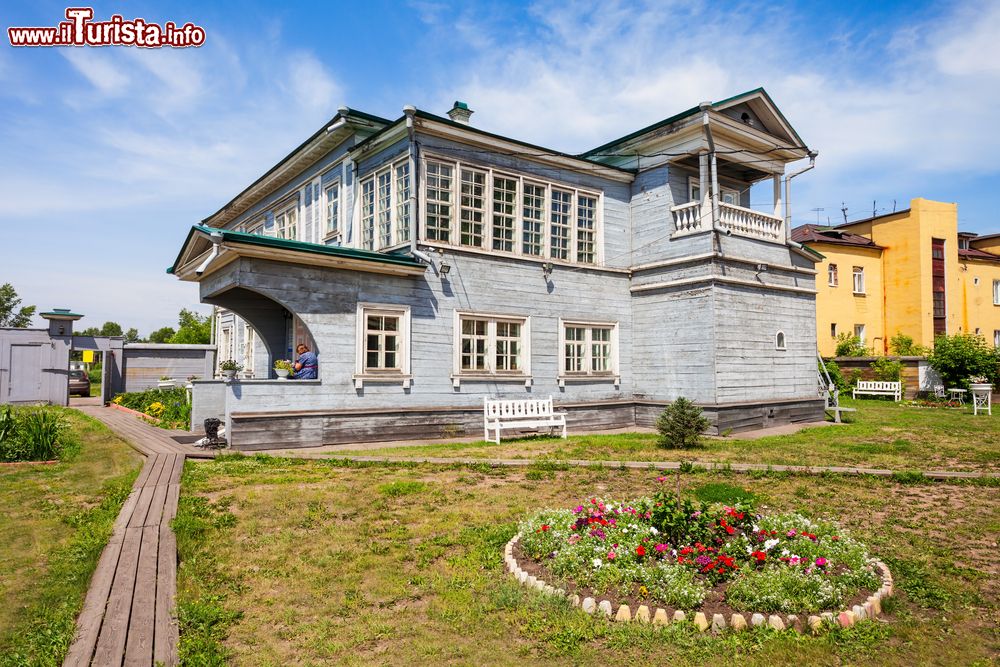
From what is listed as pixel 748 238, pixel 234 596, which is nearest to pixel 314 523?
pixel 234 596

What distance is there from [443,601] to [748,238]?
48.4 ft

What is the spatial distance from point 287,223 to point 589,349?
444 inches

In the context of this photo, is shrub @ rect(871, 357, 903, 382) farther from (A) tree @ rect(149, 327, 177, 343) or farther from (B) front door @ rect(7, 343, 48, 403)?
(A) tree @ rect(149, 327, 177, 343)

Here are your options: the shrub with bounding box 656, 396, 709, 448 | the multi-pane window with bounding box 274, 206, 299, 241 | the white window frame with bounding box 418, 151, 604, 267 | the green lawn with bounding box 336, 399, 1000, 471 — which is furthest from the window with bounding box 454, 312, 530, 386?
the multi-pane window with bounding box 274, 206, 299, 241

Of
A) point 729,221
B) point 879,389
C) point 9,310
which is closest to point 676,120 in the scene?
point 729,221

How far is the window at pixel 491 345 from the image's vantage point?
15.2 meters

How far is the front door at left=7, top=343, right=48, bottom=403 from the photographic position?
2086 centimetres

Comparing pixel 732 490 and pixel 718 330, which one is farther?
pixel 718 330

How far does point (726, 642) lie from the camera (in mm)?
4152

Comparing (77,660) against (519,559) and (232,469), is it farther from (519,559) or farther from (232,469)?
(232,469)

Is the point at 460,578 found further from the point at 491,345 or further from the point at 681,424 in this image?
the point at 491,345

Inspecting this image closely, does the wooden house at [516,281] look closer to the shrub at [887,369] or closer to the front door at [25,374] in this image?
the front door at [25,374]

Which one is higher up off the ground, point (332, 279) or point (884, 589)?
point (332, 279)

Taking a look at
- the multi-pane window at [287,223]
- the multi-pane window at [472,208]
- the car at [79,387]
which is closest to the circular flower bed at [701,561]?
the multi-pane window at [472,208]
